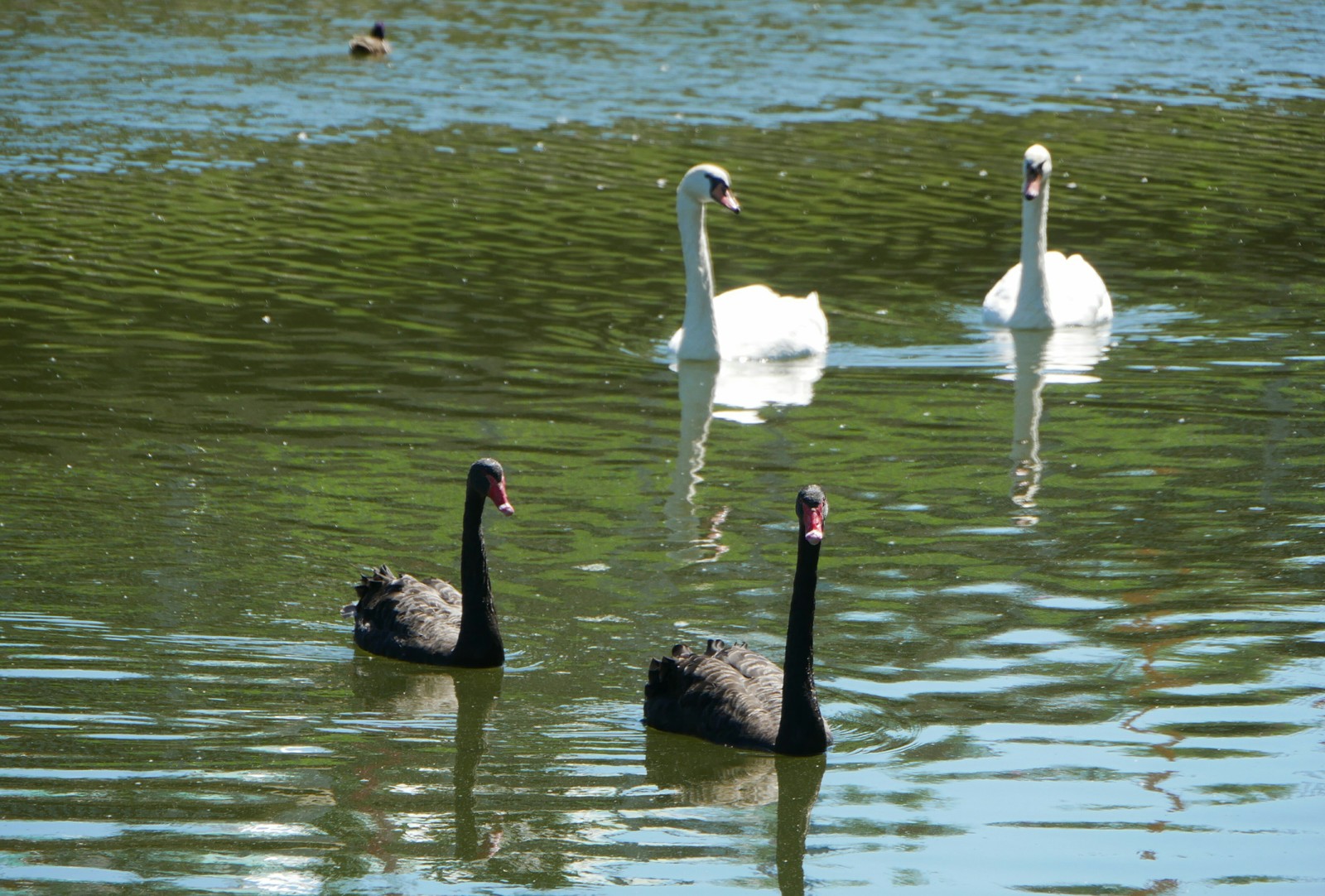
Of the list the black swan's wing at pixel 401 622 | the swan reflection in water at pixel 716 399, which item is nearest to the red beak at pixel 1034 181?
the swan reflection in water at pixel 716 399

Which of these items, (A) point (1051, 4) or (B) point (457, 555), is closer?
(B) point (457, 555)

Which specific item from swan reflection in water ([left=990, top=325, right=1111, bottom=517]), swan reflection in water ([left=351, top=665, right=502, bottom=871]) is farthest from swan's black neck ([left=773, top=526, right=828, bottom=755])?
swan reflection in water ([left=990, top=325, right=1111, bottom=517])

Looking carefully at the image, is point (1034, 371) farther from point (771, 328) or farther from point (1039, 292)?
point (771, 328)

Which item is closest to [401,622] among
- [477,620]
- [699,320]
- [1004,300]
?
[477,620]

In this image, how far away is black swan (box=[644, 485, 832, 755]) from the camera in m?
7.20

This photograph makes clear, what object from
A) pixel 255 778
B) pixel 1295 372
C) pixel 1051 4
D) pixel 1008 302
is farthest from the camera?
pixel 1051 4

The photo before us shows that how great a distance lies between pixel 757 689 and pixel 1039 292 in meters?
8.65

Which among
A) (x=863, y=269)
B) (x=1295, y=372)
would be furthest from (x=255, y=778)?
(x=863, y=269)

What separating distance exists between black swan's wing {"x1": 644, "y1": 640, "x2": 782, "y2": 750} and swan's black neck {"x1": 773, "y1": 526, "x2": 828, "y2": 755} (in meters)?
0.17

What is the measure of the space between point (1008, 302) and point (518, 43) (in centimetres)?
1819

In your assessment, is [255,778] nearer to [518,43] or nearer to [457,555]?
[457,555]

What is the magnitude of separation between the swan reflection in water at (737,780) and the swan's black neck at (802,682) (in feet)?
0.29

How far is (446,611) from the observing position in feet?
28.9

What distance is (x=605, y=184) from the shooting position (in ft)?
69.5
